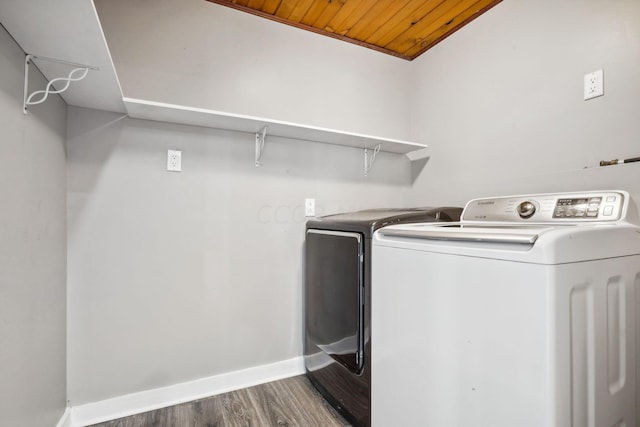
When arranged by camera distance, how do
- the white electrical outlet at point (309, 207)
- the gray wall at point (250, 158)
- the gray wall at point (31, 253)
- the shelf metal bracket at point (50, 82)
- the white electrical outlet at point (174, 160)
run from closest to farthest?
the gray wall at point (31, 253) < the shelf metal bracket at point (50, 82) < the gray wall at point (250, 158) < the white electrical outlet at point (174, 160) < the white electrical outlet at point (309, 207)

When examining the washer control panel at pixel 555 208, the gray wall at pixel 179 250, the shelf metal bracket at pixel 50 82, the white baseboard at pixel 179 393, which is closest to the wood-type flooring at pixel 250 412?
the white baseboard at pixel 179 393

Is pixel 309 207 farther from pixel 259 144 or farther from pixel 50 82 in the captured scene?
pixel 50 82

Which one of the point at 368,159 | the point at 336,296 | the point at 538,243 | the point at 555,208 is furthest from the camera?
the point at 368,159

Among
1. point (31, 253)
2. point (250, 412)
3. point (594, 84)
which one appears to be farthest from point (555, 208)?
point (31, 253)

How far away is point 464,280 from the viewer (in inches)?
34.6

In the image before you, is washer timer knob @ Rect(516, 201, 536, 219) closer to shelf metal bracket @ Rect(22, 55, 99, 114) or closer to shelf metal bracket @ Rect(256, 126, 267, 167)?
shelf metal bracket @ Rect(256, 126, 267, 167)

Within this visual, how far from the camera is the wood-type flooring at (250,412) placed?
57.8 inches

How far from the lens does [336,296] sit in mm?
1532

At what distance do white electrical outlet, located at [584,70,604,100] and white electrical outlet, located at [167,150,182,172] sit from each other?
6.61 feet

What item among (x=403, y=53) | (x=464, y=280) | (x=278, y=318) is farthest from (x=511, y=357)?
(x=403, y=53)

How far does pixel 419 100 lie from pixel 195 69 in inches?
62.7

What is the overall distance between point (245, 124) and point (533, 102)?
5.04ft

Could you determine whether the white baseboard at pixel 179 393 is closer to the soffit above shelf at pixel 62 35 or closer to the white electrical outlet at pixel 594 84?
the soffit above shelf at pixel 62 35

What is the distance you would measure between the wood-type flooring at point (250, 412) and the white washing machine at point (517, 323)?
51 cm
